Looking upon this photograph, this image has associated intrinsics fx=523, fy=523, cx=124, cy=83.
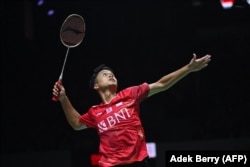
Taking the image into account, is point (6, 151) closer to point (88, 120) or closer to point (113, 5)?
point (113, 5)

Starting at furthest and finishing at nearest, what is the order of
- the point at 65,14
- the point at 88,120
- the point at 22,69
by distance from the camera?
the point at 22,69 → the point at 65,14 → the point at 88,120

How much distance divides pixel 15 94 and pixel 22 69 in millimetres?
534

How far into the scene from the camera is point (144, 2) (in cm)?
799

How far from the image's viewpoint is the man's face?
3598 millimetres

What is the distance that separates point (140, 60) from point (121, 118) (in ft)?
15.2

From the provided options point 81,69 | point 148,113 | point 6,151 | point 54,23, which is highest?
point 54,23

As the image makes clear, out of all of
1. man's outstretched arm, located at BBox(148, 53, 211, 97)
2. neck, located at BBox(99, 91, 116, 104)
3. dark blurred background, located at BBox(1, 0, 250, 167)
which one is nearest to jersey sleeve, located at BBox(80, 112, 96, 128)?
neck, located at BBox(99, 91, 116, 104)

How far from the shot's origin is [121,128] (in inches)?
133

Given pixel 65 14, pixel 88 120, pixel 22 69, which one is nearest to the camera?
pixel 88 120

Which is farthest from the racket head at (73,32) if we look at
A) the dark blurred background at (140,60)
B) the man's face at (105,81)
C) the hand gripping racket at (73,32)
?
the dark blurred background at (140,60)

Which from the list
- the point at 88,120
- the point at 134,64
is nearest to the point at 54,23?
the point at 134,64

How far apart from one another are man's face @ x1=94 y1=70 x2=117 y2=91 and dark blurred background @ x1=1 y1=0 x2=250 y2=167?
12.9 ft

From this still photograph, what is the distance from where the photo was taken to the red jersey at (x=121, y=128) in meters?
3.34

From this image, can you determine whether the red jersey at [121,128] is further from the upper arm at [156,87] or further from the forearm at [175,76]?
the forearm at [175,76]
